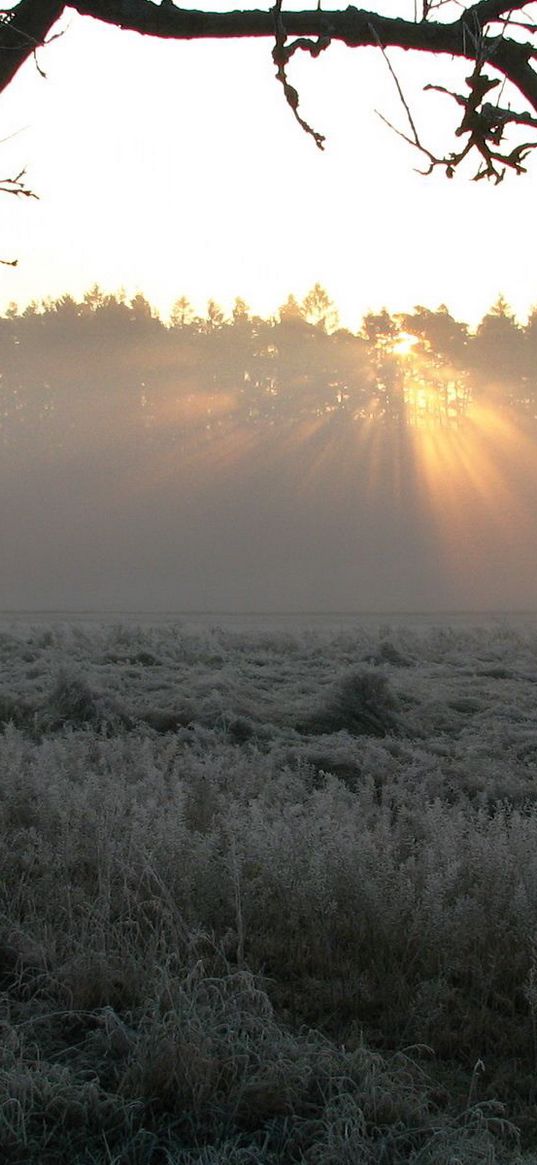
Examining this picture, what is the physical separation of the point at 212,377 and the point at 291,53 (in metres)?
64.8

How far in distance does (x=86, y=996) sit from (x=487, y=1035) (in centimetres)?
125

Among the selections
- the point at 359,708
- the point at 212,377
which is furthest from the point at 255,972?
the point at 212,377

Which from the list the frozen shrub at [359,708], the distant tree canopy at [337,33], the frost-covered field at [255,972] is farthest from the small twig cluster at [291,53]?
the frozen shrub at [359,708]

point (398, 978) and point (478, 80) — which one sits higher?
point (478, 80)

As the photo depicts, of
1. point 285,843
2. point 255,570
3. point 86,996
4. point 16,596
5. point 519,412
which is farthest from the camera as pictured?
point 519,412

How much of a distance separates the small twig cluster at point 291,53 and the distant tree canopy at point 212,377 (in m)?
63.0

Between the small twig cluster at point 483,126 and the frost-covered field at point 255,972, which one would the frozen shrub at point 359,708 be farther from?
the small twig cluster at point 483,126

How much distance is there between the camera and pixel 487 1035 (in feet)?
11.6

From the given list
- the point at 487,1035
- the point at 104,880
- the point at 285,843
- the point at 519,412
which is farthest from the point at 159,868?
the point at 519,412

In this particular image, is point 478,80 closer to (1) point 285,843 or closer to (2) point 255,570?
(1) point 285,843

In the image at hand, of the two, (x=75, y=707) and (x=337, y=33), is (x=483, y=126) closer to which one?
(x=337, y=33)

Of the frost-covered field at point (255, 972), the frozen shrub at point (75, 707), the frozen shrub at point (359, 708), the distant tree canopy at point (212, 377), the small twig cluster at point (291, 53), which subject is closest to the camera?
the frost-covered field at point (255, 972)

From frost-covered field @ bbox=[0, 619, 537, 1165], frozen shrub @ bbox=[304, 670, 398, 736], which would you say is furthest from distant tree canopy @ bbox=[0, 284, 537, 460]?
frost-covered field @ bbox=[0, 619, 537, 1165]

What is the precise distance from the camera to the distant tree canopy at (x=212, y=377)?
6756cm
